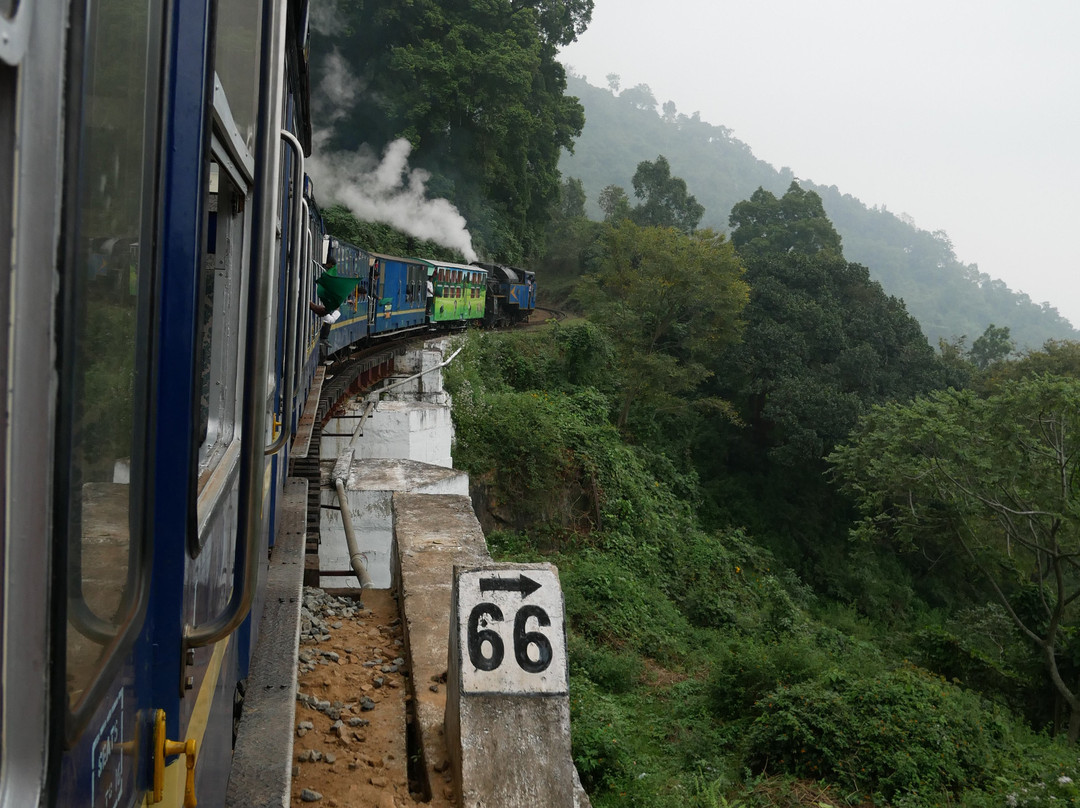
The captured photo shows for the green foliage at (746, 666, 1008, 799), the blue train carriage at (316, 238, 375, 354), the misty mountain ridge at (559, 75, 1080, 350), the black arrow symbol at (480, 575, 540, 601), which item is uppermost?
the misty mountain ridge at (559, 75, 1080, 350)

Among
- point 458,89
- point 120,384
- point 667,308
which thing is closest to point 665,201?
point 458,89

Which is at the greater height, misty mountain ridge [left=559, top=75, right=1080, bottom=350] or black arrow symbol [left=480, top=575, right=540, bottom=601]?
misty mountain ridge [left=559, top=75, right=1080, bottom=350]

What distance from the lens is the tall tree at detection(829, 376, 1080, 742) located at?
1457cm

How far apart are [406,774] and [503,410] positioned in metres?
12.5

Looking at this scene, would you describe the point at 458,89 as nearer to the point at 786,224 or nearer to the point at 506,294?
the point at 506,294

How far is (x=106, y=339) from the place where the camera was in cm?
101

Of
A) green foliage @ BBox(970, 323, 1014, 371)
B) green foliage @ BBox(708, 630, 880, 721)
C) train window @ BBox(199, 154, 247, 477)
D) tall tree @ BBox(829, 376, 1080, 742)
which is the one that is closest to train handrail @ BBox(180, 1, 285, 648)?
train window @ BBox(199, 154, 247, 477)

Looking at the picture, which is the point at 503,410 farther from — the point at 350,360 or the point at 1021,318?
the point at 1021,318

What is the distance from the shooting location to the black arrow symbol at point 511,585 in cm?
367

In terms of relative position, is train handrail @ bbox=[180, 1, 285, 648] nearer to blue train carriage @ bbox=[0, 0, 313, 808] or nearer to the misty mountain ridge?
blue train carriage @ bbox=[0, 0, 313, 808]

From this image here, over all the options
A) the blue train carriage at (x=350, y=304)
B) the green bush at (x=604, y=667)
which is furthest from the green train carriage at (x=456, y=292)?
the green bush at (x=604, y=667)

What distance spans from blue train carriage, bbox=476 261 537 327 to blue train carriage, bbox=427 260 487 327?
3.65ft

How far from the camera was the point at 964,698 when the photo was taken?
35.3 ft

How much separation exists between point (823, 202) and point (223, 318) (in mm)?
107480
